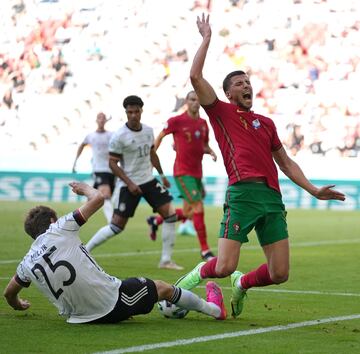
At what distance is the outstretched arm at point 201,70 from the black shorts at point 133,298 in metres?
1.48

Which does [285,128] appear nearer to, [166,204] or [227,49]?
[227,49]

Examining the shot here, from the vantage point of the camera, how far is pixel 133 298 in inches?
286

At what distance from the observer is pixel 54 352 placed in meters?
6.21

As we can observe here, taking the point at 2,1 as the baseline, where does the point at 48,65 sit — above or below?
below

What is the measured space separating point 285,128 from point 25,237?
16.0 meters

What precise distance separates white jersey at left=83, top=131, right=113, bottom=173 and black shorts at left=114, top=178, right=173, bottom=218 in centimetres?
782

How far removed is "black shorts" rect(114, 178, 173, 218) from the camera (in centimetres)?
1298

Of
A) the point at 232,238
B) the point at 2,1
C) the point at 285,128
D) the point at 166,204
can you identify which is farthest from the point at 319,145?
the point at 232,238

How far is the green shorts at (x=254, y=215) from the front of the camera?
25.0ft

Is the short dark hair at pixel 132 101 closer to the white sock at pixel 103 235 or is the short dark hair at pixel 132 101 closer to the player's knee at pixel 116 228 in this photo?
the player's knee at pixel 116 228

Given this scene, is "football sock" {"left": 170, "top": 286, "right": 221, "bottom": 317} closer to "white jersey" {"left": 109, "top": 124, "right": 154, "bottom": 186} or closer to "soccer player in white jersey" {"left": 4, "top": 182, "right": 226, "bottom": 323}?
"soccer player in white jersey" {"left": 4, "top": 182, "right": 226, "bottom": 323}

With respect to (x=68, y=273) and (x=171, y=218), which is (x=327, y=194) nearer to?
(x=68, y=273)

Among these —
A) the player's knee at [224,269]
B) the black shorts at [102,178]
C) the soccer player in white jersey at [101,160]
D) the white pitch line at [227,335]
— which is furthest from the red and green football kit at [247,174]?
the black shorts at [102,178]

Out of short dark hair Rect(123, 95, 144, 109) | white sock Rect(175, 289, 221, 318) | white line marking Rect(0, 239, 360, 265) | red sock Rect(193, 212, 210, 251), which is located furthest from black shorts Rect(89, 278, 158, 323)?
red sock Rect(193, 212, 210, 251)
